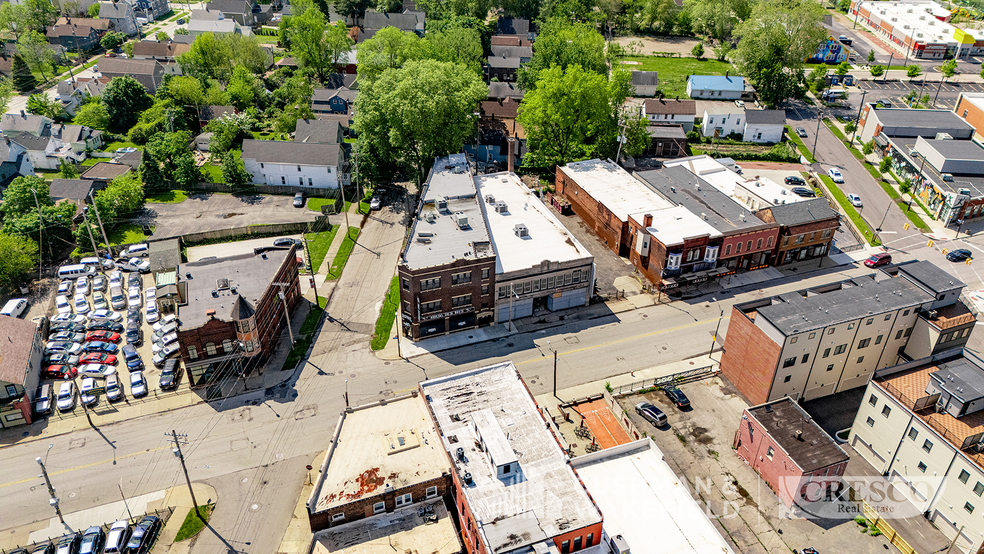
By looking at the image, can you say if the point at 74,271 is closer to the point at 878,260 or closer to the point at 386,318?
the point at 386,318

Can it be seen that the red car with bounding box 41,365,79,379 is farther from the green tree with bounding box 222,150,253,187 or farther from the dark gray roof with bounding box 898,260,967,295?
the dark gray roof with bounding box 898,260,967,295

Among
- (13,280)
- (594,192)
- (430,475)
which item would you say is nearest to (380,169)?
(594,192)

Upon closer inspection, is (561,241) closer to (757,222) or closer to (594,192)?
(594,192)

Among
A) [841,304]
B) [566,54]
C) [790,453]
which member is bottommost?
[790,453]

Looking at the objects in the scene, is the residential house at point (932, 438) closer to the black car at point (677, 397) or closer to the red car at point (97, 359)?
the black car at point (677, 397)

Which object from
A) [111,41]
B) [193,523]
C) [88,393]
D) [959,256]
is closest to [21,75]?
[111,41]

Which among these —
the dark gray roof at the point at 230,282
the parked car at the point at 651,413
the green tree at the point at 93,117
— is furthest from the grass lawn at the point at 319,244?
the green tree at the point at 93,117
